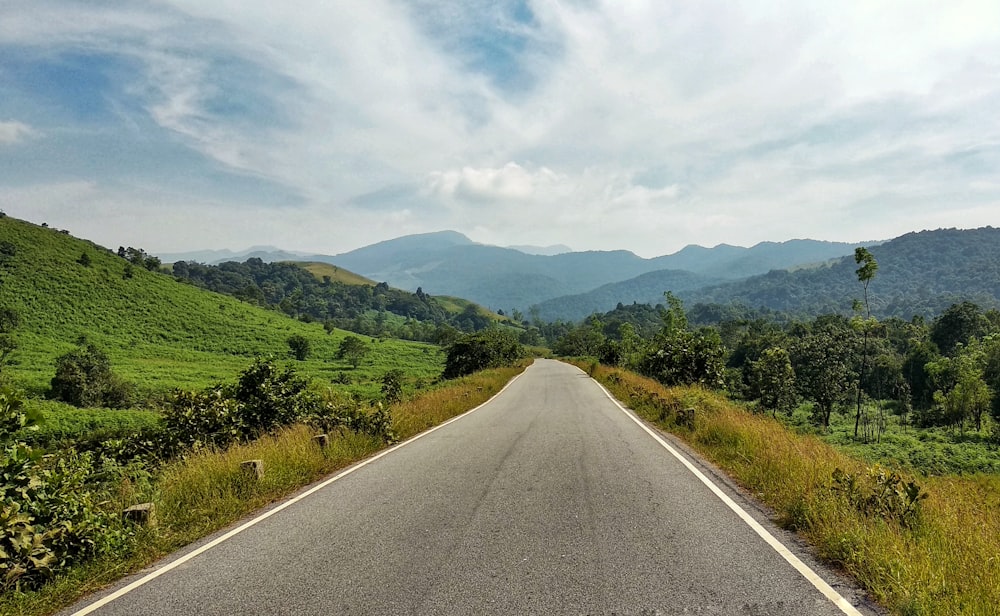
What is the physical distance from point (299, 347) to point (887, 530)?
308 ft

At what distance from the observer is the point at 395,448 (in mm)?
10734

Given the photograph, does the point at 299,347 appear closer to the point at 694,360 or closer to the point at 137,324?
the point at 137,324

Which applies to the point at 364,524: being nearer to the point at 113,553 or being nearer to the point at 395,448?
the point at 113,553

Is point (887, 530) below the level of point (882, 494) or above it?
below

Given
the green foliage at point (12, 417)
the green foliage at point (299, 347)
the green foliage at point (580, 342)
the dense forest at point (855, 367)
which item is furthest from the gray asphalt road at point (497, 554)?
the green foliage at point (580, 342)

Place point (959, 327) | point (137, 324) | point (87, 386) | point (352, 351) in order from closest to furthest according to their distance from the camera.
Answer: point (87, 386)
point (137, 324)
point (959, 327)
point (352, 351)

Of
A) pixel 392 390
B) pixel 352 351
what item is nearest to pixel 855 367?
pixel 392 390

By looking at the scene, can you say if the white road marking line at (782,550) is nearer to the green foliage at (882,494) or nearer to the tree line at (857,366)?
the green foliage at (882,494)

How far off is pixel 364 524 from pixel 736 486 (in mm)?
5306

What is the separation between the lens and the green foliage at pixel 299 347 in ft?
290

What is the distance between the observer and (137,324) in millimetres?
82562

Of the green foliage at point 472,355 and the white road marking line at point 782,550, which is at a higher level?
the white road marking line at point 782,550

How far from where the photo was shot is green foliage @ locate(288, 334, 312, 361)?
88375mm

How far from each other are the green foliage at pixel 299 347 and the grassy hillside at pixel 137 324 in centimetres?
161
